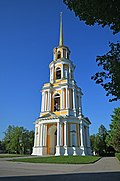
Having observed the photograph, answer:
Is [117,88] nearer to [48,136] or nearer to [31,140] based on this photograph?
[48,136]

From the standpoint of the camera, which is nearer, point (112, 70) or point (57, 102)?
point (112, 70)

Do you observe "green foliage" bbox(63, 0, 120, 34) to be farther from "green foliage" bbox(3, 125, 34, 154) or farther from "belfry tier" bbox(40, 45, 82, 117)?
"green foliage" bbox(3, 125, 34, 154)

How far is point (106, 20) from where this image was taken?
6.99 meters

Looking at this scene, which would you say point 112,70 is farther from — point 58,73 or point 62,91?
point 58,73

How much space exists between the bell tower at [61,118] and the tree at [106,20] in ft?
90.4

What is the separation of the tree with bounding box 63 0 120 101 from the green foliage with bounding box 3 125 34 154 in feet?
180

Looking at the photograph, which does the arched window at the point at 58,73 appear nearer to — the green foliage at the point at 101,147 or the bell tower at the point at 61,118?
the bell tower at the point at 61,118

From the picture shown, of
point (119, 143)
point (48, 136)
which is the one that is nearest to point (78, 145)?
point (48, 136)

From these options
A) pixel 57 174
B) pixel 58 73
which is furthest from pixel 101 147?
pixel 57 174

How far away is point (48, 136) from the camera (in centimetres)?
3756

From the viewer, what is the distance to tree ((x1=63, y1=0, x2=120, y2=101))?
250 inches

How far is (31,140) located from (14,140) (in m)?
6.82

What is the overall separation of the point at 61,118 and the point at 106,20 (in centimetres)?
3036

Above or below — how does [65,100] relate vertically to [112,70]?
above
